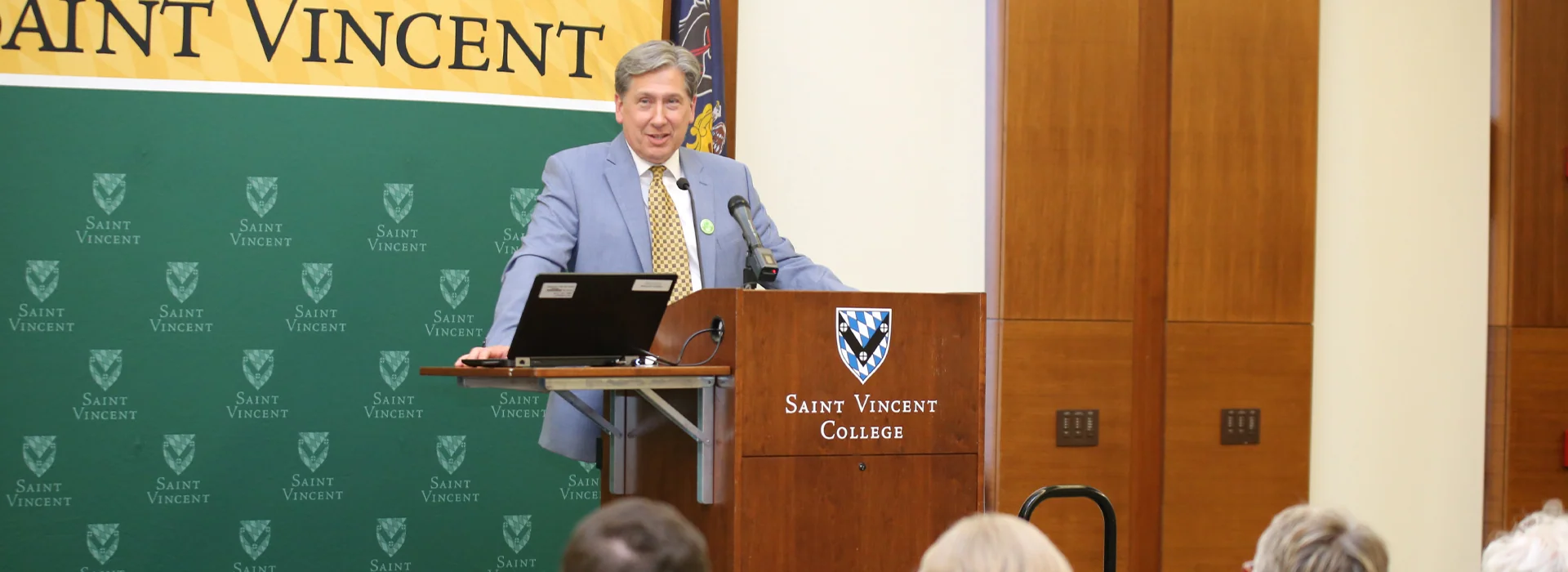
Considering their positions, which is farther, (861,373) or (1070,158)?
(1070,158)

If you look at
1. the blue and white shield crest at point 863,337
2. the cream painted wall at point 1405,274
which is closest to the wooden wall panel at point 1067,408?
the cream painted wall at point 1405,274

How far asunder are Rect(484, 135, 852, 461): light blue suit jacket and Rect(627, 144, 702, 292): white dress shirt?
0.02m

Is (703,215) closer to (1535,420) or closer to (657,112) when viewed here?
(657,112)

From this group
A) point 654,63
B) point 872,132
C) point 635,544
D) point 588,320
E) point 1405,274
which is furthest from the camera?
point 1405,274

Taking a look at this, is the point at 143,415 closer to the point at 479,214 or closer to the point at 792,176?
the point at 479,214

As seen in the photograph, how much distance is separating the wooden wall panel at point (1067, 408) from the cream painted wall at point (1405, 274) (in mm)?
906

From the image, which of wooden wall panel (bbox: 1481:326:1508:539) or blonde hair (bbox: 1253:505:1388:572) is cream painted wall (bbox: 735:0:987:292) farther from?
blonde hair (bbox: 1253:505:1388:572)

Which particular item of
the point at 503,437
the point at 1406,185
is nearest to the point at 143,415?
the point at 503,437

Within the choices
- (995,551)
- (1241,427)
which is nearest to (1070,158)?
(1241,427)

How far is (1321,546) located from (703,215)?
1693mm

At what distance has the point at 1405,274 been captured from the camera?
488 cm

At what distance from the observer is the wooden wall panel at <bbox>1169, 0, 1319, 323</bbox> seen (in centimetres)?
460

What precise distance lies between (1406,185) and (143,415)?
4.71m

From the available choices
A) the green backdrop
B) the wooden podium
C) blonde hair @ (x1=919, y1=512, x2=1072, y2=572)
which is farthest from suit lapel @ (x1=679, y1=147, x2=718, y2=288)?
blonde hair @ (x1=919, y1=512, x2=1072, y2=572)
